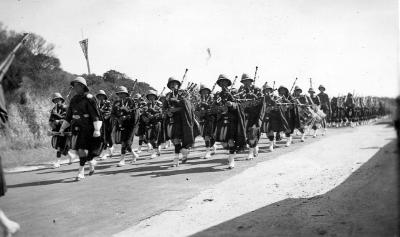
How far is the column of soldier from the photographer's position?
895 cm

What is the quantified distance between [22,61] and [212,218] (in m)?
16.0

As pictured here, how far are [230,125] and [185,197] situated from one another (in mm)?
3486

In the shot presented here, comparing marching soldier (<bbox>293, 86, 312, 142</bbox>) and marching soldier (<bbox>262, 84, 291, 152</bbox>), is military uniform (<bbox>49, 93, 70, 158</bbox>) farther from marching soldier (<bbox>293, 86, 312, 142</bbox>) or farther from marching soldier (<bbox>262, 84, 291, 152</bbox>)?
Result: marching soldier (<bbox>293, 86, 312, 142</bbox>)

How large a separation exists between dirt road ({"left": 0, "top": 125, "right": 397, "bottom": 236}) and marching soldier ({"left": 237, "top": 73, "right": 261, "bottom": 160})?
1082 millimetres

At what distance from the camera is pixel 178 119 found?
10.1m

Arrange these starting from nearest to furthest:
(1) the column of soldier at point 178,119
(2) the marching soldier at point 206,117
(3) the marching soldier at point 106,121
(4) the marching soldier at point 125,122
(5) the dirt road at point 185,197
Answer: (5) the dirt road at point 185,197
(1) the column of soldier at point 178,119
(4) the marching soldier at point 125,122
(2) the marching soldier at point 206,117
(3) the marching soldier at point 106,121

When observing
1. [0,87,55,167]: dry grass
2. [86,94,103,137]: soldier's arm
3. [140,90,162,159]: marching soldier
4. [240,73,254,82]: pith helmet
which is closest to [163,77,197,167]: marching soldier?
[86,94,103,137]: soldier's arm

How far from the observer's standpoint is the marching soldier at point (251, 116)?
36.2ft

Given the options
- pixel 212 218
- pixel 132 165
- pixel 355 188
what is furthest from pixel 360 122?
pixel 212 218

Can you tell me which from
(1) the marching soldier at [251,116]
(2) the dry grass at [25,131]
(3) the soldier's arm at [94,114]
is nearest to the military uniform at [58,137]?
(2) the dry grass at [25,131]

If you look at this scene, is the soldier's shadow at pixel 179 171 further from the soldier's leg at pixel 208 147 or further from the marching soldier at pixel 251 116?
the soldier's leg at pixel 208 147

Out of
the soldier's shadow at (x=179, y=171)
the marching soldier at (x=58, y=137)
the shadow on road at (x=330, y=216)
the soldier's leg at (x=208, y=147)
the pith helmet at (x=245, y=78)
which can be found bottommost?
the shadow on road at (x=330, y=216)

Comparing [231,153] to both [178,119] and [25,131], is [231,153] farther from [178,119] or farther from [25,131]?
[25,131]

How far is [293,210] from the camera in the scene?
512 centimetres
